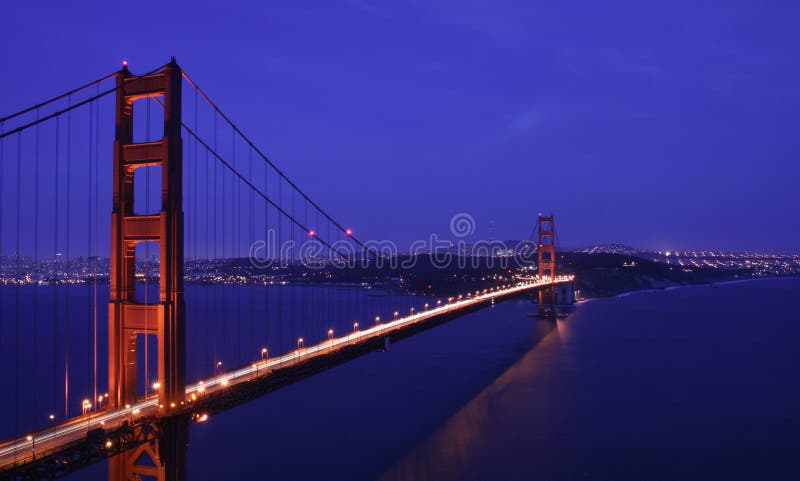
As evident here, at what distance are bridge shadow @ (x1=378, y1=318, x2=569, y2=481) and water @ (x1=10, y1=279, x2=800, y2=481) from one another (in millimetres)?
45

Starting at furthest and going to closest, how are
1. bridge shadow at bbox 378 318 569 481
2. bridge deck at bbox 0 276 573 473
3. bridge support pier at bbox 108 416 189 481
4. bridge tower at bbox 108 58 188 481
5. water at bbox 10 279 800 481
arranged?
1. water at bbox 10 279 800 481
2. bridge shadow at bbox 378 318 569 481
3. bridge tower at bbox 108 58 188 481
4. bridge support pier at bbox 108 416 189 481
5. bridge deck at bbox 0 276 573 473

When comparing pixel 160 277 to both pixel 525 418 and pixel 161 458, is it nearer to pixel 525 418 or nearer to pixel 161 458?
pixel 161 458

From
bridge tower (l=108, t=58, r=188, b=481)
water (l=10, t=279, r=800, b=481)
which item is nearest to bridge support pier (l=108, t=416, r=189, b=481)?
bridge tower (l=108, t=58, r=188, b=481)

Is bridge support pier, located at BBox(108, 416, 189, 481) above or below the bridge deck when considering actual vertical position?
below

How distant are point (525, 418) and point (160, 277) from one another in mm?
11374

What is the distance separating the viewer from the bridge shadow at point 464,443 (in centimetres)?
1210

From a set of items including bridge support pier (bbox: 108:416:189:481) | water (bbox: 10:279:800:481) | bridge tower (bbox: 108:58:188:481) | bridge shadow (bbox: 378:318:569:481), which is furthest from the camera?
water (bbox: 10:279:800:481)

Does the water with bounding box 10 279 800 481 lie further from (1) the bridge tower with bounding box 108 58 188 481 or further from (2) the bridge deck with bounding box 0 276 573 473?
(1) the bridge tower with bounding box 108 58 188 481

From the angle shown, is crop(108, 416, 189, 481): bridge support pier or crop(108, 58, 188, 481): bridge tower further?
crop(108, 58, 188, 481): bridge tower

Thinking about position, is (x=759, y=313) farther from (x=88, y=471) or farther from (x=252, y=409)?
(x=88, y=471)

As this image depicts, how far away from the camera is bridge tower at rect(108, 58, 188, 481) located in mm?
8250

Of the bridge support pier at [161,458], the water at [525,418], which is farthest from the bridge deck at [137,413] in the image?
the water at [525,418]

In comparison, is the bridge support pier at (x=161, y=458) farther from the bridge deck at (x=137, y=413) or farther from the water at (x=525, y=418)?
the water at (x=525, y=418)

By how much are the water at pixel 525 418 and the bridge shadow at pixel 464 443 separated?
5 centimetres
